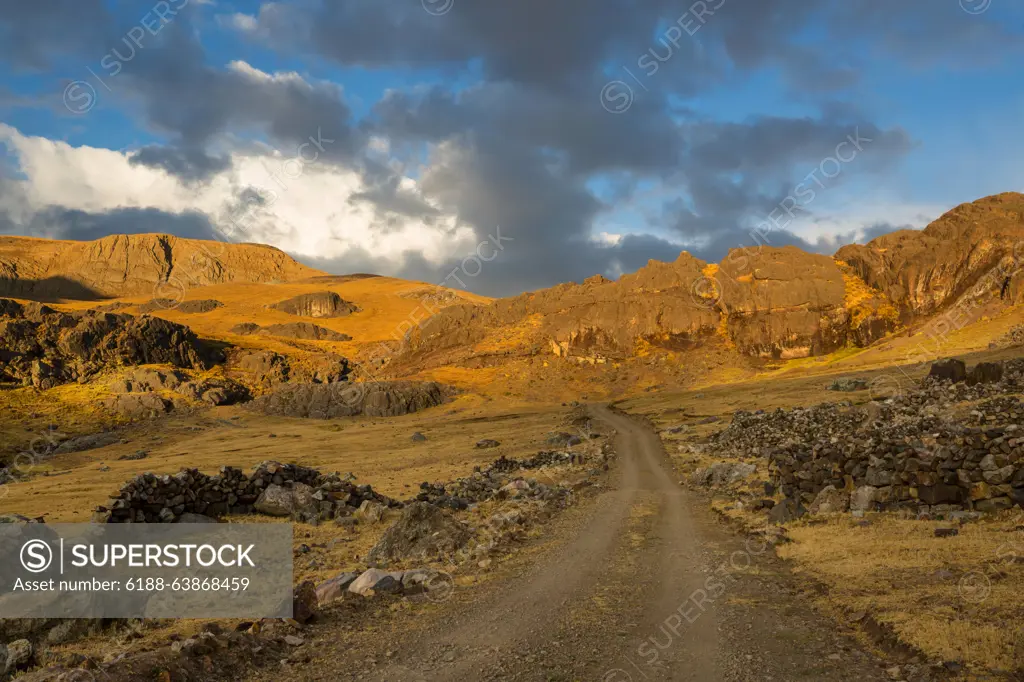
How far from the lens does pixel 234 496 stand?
23891 mm

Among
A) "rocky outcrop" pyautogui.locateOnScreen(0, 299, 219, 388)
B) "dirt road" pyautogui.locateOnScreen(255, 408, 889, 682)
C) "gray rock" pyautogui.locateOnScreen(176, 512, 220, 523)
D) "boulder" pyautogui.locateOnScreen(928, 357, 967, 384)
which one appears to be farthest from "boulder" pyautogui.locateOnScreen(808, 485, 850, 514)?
"rocky outcrop" pyautogui.locateOnScreen(0, 299, 219, 388)

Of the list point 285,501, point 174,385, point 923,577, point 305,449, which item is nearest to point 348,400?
point 305,449

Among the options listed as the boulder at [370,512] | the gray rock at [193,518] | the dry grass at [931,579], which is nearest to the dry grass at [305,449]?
the gray rock at [193,518]

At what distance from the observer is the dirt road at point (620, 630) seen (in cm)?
916

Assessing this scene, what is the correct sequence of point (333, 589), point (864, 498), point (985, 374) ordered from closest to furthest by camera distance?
1. point (333, 589)
2. point (864, 498)
3. point (985, 374)

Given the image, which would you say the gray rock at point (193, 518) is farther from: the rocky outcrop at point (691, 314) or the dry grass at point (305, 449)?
the rocky outcrop at point (691, 314)

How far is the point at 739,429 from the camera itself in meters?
41.8

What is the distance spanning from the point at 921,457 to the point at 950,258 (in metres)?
111

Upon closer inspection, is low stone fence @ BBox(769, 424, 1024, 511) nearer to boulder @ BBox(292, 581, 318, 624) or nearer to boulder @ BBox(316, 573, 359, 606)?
boulder @ BBox(316, 573, 359, 606)

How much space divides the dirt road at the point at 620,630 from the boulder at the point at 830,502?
416 centimetres

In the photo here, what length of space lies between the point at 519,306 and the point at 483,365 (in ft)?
82.6

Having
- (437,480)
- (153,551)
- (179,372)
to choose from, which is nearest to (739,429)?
(437,480)

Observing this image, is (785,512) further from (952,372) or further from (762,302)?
(762,302)

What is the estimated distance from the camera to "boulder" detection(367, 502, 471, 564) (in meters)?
17.0
